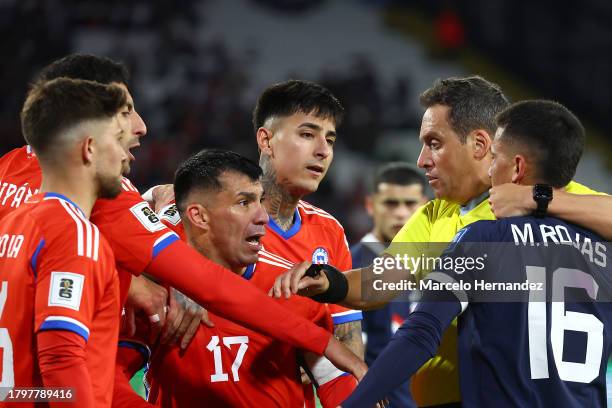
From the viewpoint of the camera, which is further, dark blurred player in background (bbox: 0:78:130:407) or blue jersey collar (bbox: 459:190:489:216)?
blue jersey collar (bbox: 459:190:489:216)

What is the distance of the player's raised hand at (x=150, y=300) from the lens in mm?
3590

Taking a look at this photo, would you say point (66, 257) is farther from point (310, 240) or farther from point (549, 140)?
point (549, 140)

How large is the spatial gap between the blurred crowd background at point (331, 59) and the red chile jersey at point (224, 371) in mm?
9021

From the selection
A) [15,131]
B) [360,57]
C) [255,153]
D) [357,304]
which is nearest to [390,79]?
[360,57]

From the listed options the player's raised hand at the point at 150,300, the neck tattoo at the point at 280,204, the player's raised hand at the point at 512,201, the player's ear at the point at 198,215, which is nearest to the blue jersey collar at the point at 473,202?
the player's raised hand at the point at 512,201

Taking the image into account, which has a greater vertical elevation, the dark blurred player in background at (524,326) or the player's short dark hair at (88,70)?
the player's short dark hair at (88,70)

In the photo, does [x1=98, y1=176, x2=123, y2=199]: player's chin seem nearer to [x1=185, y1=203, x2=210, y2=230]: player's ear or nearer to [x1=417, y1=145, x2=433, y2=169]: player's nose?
[x1=185, y1=203, x2=210, y2=230]: player's ear

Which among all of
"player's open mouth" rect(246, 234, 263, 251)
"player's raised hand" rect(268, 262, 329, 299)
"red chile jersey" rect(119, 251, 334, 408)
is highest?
"player's open mouth" rect(246, 234, 263, 251)

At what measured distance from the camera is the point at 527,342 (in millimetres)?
3113

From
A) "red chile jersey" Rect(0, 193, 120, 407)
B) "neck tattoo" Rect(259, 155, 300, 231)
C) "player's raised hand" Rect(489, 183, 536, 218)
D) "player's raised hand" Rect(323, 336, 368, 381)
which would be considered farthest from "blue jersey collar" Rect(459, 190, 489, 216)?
"red chile jersey" Rect(0, 193, 120, 407)

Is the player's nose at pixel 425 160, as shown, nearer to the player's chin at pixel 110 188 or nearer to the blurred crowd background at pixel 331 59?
the player's chin at pixel 110 188

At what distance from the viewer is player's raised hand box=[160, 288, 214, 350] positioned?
3.70 m

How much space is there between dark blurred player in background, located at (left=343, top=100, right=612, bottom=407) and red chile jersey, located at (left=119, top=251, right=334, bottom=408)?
916 mm

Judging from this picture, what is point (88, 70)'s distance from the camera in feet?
13.6
